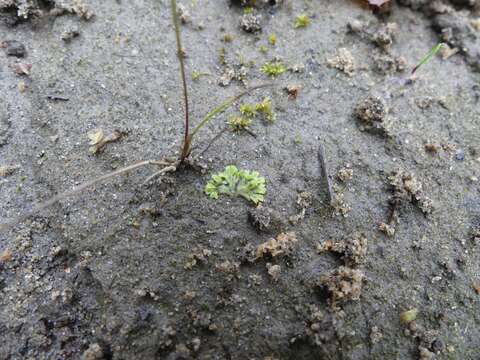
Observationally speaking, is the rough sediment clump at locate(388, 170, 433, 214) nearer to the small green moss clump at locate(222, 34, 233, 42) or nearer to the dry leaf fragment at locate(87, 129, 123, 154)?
the small green moss clump at locate(222, 34, 233, 42)

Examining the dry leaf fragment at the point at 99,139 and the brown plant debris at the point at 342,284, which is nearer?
the brown plant debris at the point at 342,284

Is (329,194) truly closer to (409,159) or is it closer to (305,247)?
(305,247)

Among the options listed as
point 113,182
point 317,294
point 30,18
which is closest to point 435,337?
point 317,294

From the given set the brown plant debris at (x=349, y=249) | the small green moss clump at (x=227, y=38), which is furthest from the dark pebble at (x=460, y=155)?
the small green moss clump at (x=227, y=38)

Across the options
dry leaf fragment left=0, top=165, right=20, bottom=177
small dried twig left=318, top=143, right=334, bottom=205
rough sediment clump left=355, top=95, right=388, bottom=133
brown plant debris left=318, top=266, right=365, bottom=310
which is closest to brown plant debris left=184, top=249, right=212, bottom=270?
→ brown plant debris left=318, top=266, right=365, bottom=310

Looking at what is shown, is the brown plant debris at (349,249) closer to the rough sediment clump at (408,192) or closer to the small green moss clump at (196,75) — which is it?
the rough sediment clump at (408,192)

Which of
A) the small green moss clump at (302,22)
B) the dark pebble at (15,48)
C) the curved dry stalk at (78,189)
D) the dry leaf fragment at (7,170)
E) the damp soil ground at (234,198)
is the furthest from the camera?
the small green moss clump at (302,22)

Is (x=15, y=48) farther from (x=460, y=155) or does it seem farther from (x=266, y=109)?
(x=460, y=155)
